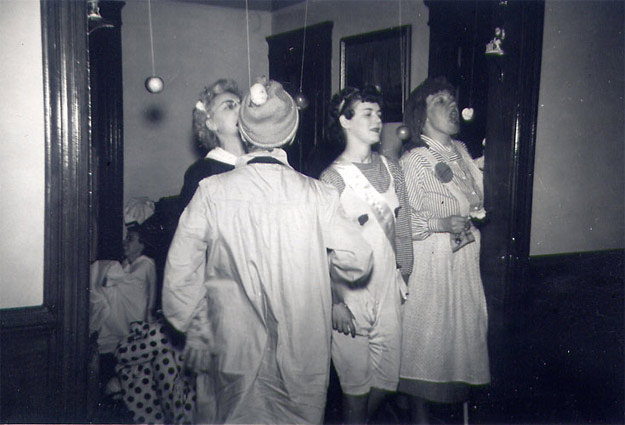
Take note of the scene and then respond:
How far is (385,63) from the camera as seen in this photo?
5.12 metres

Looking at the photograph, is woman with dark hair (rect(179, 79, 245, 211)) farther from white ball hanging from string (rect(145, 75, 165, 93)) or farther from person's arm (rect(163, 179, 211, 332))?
person's arm (rect(163, 179, 211, 332))

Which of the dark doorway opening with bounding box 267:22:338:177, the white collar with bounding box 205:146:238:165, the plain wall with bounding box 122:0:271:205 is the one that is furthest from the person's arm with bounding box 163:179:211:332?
the plain wall with bounding box 122:0:271:205

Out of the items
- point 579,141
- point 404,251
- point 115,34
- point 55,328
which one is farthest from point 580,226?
point 115,34

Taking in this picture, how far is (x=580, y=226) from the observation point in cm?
329

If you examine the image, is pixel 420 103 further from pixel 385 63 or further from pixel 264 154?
pixel 385 63

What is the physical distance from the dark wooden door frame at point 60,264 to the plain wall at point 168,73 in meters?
3.85

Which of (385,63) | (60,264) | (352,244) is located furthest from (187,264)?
(385,63)

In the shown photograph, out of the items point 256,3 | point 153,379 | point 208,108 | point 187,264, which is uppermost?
point 256,3

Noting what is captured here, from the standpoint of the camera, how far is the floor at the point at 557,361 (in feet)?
9.99

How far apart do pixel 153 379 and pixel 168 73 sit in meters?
3.95

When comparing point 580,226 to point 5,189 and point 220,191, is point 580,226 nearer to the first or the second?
point 220,191

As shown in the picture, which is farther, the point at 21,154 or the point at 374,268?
the point at 374,268

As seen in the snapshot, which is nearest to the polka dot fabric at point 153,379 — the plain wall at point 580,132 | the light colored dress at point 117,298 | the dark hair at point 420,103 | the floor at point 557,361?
the floor at point 557,361

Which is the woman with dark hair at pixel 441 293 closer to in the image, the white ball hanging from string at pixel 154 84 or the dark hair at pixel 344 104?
the dark hair at pixel 344 104
